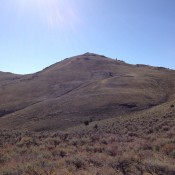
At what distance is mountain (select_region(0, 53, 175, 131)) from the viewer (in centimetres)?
5703

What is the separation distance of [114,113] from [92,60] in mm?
87384

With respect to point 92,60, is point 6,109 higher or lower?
lower

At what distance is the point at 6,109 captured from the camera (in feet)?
245

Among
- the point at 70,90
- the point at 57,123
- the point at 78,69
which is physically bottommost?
the point at 57,123

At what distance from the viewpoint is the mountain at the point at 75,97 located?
5703cm

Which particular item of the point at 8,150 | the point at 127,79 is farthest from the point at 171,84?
the point at 8,150

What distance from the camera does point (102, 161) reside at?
12.4 meters

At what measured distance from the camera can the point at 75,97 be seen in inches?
2874

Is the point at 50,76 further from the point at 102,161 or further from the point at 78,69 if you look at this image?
the point at 102,161

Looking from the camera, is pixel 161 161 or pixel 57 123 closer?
pixel 161 161

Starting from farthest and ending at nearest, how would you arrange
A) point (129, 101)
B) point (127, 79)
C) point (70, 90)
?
1. point (127, 79)
2. point (70, 90)
3. point (129, 101)

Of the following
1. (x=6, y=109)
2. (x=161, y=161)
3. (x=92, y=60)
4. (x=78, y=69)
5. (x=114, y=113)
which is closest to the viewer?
(x=161, y=161)

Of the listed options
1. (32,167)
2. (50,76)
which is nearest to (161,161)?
(32,167)

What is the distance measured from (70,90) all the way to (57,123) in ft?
116
